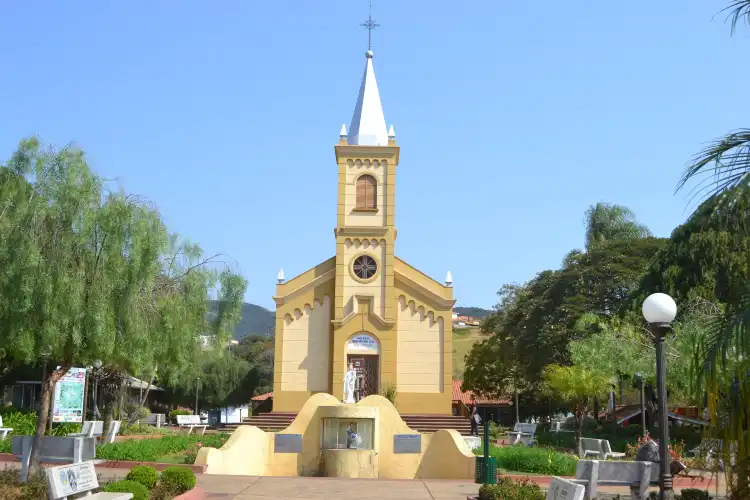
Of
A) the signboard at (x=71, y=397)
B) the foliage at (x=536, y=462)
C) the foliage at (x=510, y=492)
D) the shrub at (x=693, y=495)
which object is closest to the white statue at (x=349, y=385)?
the signboard at (x=71, y=397)

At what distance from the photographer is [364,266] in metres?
39.2

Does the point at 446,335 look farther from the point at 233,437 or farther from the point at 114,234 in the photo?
the point at 114,234

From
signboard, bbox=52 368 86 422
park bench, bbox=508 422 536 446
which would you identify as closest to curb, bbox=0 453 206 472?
signboard, bbox=52 368 86 422

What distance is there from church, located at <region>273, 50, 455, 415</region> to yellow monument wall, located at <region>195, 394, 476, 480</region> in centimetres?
943

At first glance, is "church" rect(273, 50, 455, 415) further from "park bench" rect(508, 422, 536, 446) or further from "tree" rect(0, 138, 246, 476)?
"tree" rect(0, 138, 246, 476)

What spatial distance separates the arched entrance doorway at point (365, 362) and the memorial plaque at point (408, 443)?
38.0 ft

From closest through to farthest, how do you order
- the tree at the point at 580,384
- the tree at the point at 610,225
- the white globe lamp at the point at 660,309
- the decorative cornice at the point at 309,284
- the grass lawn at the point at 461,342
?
the white globe lamp at the point at 660,309, the tree at the point at 580,384, the decorative cornice at the point at 309,284, the tree at the point at 610,225, the grass lawn at the point at 461,342

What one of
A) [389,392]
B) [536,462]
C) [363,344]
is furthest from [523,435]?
[536,462]

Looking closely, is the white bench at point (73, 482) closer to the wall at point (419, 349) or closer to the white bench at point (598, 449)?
the white bench at point (598, 449)

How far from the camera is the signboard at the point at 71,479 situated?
10727 millimetres

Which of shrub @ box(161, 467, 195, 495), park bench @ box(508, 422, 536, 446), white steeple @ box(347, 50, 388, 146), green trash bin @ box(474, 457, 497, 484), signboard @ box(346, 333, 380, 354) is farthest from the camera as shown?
white steeple @ box(347, 50, 388, 146)

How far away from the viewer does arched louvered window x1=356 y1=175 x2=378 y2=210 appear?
39688 mm

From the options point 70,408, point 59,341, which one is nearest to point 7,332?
point 59,341

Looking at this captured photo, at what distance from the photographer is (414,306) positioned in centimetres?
3888
